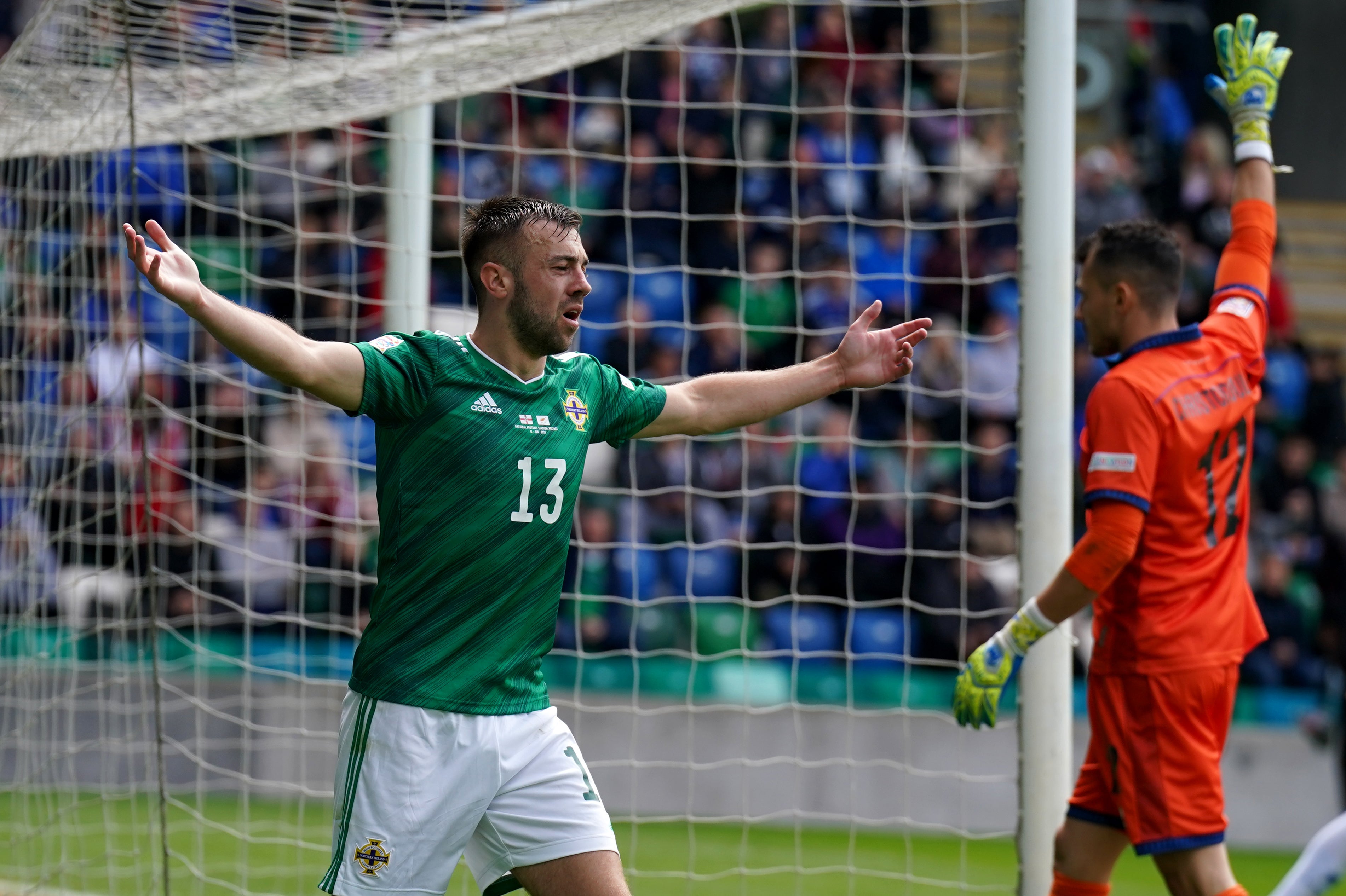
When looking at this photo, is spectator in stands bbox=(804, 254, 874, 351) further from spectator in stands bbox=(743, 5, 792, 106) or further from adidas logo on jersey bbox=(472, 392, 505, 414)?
adidas logo on jersey bbox=(472, 392, 505, 414)

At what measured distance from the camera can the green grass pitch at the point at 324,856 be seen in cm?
638

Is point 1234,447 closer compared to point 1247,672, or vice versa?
point 1234,447

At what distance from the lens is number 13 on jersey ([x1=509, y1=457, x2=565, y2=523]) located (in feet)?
11.0

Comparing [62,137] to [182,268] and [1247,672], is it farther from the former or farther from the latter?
[1247,672]

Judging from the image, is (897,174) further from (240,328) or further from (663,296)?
(240,328)

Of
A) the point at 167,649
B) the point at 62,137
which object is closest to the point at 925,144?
the point at 167,649

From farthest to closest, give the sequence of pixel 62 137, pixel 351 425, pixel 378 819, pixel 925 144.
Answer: pixel 925 144 → pixel 351 425 → pixel 62 137 → pixel 378 819

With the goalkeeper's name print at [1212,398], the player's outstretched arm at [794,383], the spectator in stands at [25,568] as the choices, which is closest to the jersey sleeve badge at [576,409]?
the player's outstretched arm at [794,383]

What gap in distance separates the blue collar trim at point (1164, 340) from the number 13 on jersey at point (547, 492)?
1.60 metres

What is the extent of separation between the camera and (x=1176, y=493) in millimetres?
3891

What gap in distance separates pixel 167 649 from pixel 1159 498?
6.13m

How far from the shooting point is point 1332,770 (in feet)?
27.4

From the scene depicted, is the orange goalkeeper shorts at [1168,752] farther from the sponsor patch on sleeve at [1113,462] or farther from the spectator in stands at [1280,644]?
the spectator in stands at [1280,644]

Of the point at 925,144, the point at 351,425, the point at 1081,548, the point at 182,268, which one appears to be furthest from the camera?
the point at 925,144
